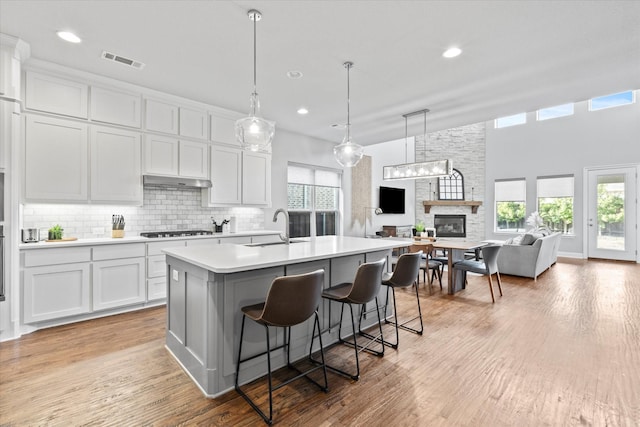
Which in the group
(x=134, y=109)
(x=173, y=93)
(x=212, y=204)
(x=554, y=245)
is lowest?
(x=554, y=245)

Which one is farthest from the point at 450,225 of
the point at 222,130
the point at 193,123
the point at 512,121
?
the point at 193,123

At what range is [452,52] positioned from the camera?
10.4 ft

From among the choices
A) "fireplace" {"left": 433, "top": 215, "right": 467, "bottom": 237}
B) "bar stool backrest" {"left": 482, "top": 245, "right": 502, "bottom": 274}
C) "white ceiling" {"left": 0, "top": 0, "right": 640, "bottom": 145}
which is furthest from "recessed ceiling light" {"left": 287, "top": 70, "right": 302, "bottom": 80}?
"fireplace" {"left": 433, "top": 215, "right": 467, "bottom": 237}

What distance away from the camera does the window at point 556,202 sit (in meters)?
8.40

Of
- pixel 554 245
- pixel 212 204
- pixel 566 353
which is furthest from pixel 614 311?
pixel 212 204

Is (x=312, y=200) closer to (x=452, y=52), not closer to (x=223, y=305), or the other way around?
(x=452, y=52)

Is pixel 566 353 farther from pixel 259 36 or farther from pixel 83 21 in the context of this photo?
pixel 83 21

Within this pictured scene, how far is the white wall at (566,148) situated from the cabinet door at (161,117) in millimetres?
9010

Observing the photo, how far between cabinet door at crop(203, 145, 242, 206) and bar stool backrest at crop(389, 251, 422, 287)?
3.11 m

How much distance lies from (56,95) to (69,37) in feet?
2.86

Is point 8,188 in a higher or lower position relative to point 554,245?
higher

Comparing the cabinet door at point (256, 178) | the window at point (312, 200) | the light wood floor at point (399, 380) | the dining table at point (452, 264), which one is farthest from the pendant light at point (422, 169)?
the light wood floor at point (399, 380)

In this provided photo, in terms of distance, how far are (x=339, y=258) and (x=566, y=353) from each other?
2172mm

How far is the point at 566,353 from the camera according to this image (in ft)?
9.04
